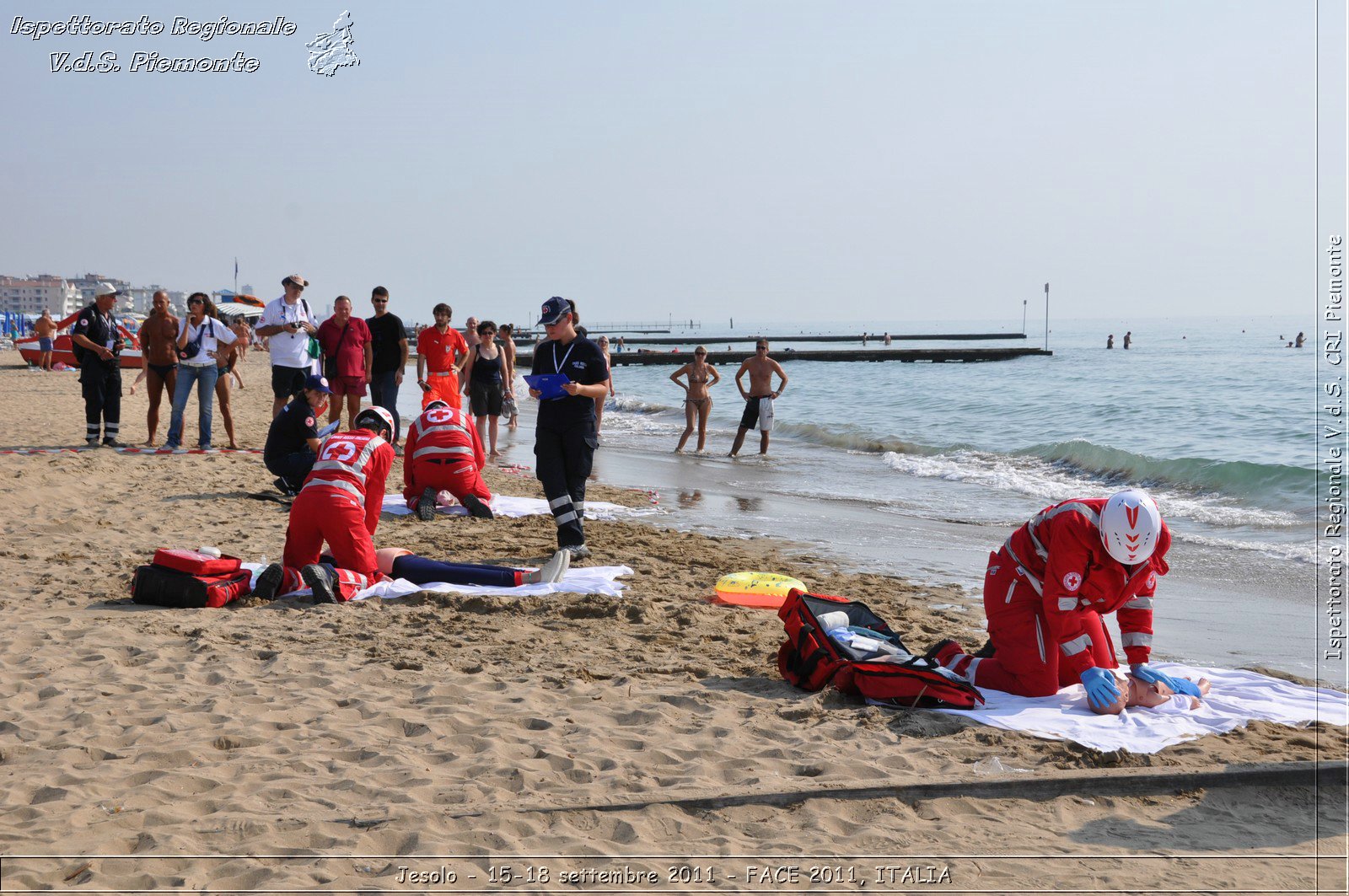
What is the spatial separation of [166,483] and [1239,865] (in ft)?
31.2

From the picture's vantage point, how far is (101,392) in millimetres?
12312

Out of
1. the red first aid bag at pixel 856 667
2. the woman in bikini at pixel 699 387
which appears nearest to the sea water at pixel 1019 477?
the woman in bikini at pixel 699 387

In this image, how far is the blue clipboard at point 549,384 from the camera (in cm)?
718

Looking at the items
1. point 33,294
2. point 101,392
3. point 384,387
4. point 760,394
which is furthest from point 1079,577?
point 33,294

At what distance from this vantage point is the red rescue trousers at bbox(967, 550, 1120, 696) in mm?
4730

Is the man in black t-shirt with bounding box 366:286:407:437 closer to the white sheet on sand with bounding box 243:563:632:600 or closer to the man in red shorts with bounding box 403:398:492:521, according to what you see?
the man in red shorts with bounding box 403:398:492:521

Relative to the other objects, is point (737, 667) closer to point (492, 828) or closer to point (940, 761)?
point (940, 761)

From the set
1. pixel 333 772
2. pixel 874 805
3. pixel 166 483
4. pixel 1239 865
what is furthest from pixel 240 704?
pixel 166 483

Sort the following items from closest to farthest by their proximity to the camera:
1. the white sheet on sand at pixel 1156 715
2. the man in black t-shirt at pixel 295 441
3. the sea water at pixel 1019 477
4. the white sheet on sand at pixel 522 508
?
the white sheet on sand at pixel 1156 715 → the sea water at pixel 1019 477 → the man in black t-shirt at pixel 295 441 → the white sheet on sand at pixel 522 508

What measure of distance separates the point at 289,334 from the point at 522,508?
3466 mm

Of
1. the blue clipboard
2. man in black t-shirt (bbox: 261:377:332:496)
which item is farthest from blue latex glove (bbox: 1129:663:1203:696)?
man in black t-shirt (bbox: 261:377:332:496)

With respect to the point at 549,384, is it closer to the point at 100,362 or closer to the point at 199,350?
the point at 199,350

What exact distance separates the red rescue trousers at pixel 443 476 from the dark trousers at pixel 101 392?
5.06m

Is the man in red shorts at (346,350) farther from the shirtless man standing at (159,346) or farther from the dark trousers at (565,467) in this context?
the dark trousers at (565,467)
